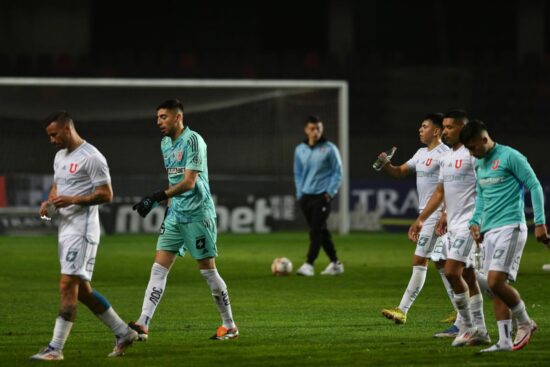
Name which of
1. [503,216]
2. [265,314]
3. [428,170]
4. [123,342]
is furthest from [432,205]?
[123,342]

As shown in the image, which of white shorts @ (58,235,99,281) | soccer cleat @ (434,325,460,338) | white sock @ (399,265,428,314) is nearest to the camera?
white shorts @ (58,235,99,281)

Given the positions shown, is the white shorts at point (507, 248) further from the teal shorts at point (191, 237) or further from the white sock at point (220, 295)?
the teal shorts at point (191, 237)

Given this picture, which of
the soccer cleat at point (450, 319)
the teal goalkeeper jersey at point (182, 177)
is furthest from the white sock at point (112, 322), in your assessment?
the soccer cleat at point (450, 319)

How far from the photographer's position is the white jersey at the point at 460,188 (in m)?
9.66

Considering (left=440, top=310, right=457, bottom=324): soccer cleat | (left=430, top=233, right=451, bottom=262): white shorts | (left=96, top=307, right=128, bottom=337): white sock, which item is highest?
(left=430, top=233, right=451, bottom=262): white shorts

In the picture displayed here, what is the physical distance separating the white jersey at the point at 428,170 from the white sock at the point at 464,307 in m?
1.44

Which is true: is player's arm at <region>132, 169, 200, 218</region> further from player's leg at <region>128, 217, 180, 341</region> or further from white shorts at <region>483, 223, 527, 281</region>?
white shorts at <region>483, 223, 527, 281</region>

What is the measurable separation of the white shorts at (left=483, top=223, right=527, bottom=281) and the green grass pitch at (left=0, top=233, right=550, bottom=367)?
0.66 metres

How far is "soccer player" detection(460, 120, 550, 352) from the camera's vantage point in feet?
28.9

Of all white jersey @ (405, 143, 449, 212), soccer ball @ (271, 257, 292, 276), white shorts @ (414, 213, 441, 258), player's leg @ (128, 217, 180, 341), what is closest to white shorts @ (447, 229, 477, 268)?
white shorts @ (414, 213, 441, 258)

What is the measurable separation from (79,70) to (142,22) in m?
5.40

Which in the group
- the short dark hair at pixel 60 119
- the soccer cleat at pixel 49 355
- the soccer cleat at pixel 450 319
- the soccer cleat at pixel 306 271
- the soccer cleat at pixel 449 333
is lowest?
the soccer cleat at pixel 306 271

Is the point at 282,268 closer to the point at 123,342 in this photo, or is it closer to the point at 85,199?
the point at 123,342

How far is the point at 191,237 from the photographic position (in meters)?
9.90
